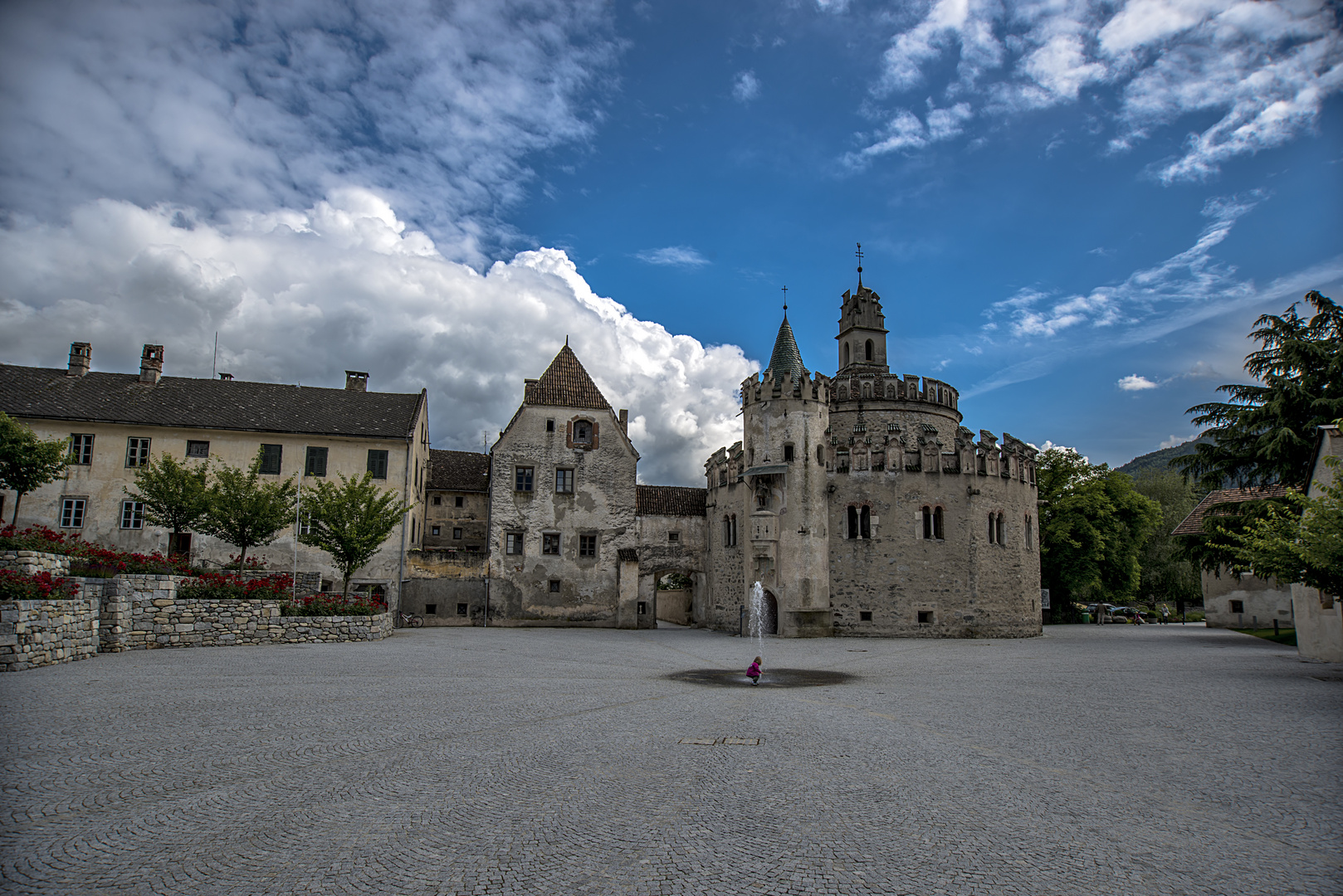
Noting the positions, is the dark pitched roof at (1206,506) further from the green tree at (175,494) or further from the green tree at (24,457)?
the green tree at (24,457)

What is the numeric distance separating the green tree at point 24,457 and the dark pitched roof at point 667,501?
1048 inches

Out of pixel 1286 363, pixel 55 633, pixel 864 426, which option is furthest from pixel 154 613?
pixel 1286 363

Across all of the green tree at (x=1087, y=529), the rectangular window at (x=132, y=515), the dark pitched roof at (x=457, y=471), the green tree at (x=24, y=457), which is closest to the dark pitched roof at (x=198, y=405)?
the rectangular window at (x=132, y=515)

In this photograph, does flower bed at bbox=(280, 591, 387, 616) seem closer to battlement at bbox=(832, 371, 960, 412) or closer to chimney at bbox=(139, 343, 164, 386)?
chimney at bbox=(139, 343, 164, 386)

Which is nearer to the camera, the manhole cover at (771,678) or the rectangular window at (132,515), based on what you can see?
the manhole cover at (771,678)

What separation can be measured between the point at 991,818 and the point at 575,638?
26740 millimetres

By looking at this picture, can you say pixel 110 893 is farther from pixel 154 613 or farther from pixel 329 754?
pixel 154 613

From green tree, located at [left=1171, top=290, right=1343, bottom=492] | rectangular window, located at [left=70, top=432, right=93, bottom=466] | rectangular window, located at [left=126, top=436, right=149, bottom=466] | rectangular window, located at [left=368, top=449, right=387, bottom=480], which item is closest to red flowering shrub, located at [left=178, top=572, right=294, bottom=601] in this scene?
rectangular window, located at [left=368, top=449, right=387, bottom=480]

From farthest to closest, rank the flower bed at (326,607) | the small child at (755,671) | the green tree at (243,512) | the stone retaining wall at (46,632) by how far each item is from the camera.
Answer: the green tree at (243,512) → the flower bed at (326,607) → the small child at (755,671) → the stone retaining wall at (46,632)

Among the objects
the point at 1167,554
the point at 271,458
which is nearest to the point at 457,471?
the point at 271,458

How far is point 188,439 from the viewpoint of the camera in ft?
122

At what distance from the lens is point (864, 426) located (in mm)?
45281

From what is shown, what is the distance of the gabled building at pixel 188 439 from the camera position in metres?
35.6

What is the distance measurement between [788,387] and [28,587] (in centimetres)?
3087
